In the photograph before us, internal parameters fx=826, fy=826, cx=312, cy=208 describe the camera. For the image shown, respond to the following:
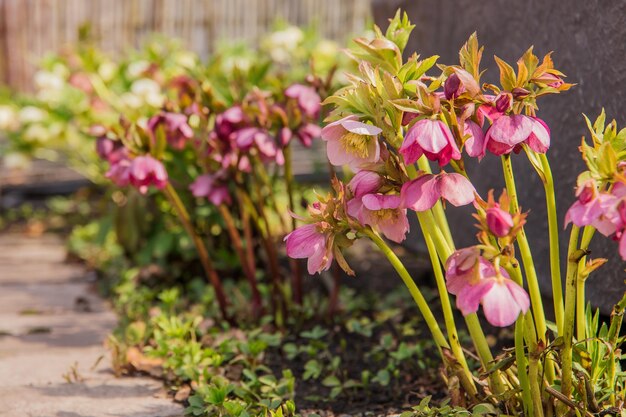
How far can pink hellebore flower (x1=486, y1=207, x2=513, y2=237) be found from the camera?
4.05 feet

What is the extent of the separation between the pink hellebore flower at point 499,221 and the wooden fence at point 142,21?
15.6 ft

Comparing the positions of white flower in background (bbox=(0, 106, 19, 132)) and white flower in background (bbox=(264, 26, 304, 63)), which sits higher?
white flower in background (bbox=(264, 26, 304, 63))

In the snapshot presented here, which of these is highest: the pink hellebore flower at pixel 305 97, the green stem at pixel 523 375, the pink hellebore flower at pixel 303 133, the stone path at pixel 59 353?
the pink hellebore flower at pixel 305 97

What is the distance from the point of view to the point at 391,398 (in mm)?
1936

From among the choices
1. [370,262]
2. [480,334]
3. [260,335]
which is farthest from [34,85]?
[480,334]

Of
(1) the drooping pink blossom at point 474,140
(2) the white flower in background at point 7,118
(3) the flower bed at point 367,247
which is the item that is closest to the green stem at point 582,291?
(3) the flower bed at point 367,247

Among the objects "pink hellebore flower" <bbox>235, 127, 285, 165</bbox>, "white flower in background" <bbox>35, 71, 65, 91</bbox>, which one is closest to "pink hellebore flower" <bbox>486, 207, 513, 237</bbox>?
"pink hellebore flower" <bbox>235, 127, 285, 165</bbox>

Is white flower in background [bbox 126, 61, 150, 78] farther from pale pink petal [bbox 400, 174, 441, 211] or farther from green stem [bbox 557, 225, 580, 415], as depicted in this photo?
green stem [bbox 557, 225, 580, 415]

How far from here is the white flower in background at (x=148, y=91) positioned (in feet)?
11.0

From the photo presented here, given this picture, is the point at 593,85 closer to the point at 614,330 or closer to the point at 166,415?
the point at 614,330

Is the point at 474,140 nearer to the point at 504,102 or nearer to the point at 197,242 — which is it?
the point at 504,102

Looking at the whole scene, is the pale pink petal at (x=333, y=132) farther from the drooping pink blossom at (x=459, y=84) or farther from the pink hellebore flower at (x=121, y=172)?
the pink hellebore flower at (x=121, y=172)

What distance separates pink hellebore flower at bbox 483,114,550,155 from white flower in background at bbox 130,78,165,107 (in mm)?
2204

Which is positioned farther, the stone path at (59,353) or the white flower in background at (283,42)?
the white flower in background at (283,42)
